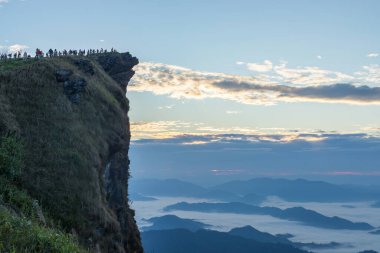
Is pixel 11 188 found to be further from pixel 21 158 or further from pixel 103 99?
pixel 103 99

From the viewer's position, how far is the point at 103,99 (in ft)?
165

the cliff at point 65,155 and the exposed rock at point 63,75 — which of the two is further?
the exposed rock at point 63,75

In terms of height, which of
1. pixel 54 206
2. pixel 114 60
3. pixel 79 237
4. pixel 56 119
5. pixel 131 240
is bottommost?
pixel 131 240

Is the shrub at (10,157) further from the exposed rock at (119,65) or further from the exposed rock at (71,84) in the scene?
the exposed rock at (119,65)

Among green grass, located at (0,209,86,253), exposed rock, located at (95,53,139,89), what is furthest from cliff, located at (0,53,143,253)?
exposed rock, located at (95,53,139,89)

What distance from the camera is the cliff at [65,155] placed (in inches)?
1226

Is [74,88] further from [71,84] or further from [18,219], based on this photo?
[18,219]

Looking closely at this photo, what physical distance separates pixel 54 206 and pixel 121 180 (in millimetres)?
19545

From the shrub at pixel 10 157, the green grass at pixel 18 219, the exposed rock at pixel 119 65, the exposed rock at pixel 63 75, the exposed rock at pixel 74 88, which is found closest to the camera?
the green grass at pixel 18 219

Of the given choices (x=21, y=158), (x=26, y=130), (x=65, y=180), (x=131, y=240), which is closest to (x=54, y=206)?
(x=65, y=180)

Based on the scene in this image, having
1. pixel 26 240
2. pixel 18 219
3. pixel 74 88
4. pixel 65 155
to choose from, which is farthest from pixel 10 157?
pixel 26 240

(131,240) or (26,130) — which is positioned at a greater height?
(26,130)

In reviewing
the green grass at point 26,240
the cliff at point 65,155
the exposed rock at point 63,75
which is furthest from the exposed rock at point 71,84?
the green grass at point 26,240

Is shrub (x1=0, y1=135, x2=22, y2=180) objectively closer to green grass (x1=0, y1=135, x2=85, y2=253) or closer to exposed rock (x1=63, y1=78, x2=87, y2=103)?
green grass (x1=0, y1=135, x2=85, y2=253)
